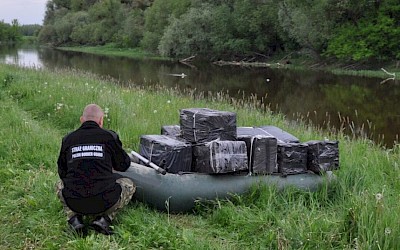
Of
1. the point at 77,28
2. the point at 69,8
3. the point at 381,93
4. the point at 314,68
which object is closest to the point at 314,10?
the point at 314,68

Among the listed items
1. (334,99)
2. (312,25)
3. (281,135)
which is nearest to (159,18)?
(312,25)

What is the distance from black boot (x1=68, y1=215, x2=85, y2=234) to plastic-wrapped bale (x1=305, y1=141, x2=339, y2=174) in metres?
2.42

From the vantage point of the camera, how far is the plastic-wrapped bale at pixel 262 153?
4711mm

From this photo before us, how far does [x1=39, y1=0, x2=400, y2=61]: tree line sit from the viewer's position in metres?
35.7

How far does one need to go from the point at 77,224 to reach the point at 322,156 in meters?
2.54

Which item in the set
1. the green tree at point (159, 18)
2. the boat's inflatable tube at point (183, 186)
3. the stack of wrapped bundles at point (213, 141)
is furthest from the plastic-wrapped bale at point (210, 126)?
the green tree at point (159, 18)

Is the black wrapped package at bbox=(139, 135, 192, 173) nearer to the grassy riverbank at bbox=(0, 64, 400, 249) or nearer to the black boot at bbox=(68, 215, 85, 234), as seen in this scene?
the grassy riverbank at bbox=(0, 64, 400, 249)

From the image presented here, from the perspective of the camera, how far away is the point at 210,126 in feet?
15.9

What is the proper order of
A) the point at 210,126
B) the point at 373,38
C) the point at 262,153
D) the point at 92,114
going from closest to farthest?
the point at 92,114
the point at 262,153
the point at 210,126
the point at 373,38

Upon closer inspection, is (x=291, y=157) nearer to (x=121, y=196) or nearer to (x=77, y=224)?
(x=121, y=196)

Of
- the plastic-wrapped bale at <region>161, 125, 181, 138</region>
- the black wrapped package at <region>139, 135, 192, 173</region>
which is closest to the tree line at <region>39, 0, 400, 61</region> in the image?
the plastic-wrapped bale at <region>161, 125, 181, 138</region>

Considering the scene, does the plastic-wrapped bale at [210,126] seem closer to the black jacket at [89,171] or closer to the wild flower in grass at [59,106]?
the black jacket at [89,171]

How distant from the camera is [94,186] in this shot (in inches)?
156

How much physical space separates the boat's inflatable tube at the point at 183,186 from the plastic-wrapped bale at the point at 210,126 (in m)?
0.42
